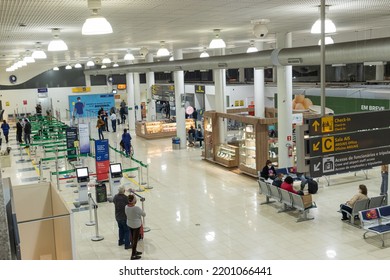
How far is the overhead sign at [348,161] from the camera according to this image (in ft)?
22.6

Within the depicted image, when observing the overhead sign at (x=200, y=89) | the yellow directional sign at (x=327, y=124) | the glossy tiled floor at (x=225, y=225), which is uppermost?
the overhead sign at (x=200, y=89)

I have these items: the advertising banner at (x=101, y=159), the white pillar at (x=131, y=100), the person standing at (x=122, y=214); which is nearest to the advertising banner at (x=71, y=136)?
the advertising banner at (x=101, y=159)

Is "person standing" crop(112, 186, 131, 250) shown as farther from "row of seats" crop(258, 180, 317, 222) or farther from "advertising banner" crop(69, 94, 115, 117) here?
"advertising banner" crop(69, 94, 115, 117)

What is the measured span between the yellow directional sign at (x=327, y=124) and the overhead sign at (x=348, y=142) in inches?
4.3

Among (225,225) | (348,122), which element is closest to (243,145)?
(225,225)

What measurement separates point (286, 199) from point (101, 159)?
6.86m

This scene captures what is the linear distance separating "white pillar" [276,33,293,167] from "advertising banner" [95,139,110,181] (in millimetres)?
6002

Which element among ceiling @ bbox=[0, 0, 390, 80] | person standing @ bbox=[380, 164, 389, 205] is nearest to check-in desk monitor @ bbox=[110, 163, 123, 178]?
ceiling @ bbox=[0, 0, 390, 80]

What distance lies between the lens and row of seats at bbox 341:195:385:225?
35.2ft

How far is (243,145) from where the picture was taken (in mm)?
17109

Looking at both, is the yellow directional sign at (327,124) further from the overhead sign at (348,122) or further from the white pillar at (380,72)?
Result: the white pillar at (380,72)

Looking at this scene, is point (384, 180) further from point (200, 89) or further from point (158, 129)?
point (200, 89)

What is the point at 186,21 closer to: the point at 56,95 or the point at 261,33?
the point at 261,33
